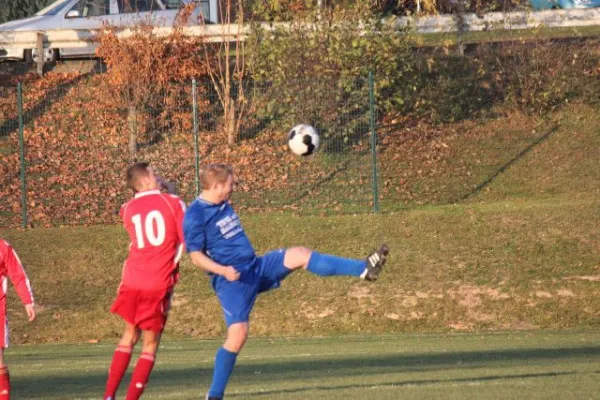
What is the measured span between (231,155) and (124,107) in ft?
7.62

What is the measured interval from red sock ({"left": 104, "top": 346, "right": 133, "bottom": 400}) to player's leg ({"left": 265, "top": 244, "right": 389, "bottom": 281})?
1247mm

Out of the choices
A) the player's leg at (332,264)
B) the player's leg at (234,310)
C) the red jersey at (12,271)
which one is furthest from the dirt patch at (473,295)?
the red jersey at (12,271)

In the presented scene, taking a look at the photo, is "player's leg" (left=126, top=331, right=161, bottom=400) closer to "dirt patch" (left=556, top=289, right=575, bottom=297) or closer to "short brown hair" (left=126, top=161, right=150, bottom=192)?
"short brown hair" (left=126, top=161, right=150, bottom=192)

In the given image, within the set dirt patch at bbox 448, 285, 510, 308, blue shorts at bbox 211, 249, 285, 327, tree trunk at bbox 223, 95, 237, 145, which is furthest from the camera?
tree trunk at bbox 223, 95, 237, 145

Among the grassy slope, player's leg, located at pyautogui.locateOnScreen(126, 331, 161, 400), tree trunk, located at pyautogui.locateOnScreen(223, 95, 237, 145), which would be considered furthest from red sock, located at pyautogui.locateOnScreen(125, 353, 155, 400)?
tree trunk, located at pyautogui.locateOnScreen(223, 95, 237, 145)

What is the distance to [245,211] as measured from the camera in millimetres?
19984

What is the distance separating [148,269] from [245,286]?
72 cm

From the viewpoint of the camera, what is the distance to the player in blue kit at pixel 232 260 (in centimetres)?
838

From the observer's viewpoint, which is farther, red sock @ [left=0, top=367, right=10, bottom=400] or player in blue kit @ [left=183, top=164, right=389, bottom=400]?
red sock @ [left=0, top=367, right=10, bottom=400]

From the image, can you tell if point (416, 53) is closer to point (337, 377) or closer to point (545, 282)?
point (545, 282)

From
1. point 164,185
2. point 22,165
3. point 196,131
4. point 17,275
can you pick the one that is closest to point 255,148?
point 196,131

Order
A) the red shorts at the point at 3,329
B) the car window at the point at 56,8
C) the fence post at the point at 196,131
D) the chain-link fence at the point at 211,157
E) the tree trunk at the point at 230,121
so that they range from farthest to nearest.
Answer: the car window at the point at 56,8 < the tree trunk at the point at 230,121 < the chain-link fence at the point at 211,157 < the fence post at the point at 196,131 < the red shorts at the point at 3,329

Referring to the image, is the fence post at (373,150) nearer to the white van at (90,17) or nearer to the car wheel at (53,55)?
the white van at (90,17)

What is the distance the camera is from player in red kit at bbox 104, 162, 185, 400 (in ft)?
28.0
